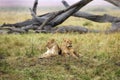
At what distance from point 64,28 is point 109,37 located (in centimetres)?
286

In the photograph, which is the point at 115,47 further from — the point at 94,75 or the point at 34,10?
the point at 34,10

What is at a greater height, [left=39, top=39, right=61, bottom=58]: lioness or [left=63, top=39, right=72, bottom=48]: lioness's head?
[left=63, top=39, right=72, bottom=48]: lioness's head

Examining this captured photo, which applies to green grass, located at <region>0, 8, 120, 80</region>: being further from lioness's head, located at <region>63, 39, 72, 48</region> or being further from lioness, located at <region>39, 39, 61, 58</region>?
lioness's head, located at <region>63, 39, 72, 48</region>

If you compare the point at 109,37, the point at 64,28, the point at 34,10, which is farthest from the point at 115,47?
the point at 34,10

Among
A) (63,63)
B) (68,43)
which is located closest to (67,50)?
(68,43)

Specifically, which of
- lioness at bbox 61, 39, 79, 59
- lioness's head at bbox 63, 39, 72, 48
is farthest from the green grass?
lioness's head at bbox 63, 39, 72, 48

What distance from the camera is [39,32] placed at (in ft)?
47.7

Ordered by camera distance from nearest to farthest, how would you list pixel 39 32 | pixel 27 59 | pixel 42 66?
1. pixel 42 66
2. pixel 27 59
3. pixel 39 32

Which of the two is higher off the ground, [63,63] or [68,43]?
[68,43]

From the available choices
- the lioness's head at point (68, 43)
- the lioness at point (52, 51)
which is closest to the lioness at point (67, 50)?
the lioness's head at point (68, 43)

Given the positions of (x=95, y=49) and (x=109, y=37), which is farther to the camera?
(x=109, y=37)

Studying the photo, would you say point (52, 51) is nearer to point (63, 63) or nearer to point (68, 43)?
point (68, 43)

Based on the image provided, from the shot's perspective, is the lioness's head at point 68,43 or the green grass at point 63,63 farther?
the lioness's head at point 68,43

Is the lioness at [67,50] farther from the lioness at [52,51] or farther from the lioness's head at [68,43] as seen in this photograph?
the lioness at [52,51]
